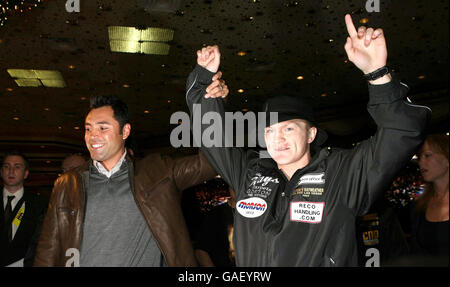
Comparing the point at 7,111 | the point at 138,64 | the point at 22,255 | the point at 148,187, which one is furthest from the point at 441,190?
the point at 7,111

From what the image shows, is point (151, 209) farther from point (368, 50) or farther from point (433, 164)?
point (433, 164)

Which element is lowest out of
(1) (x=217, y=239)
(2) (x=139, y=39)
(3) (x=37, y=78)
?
(1) (x=217, y=239)

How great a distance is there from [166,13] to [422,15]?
3655 mm

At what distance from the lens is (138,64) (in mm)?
7625

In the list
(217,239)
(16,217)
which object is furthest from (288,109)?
(16,217)

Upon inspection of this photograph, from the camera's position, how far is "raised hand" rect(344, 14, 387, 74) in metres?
1.42

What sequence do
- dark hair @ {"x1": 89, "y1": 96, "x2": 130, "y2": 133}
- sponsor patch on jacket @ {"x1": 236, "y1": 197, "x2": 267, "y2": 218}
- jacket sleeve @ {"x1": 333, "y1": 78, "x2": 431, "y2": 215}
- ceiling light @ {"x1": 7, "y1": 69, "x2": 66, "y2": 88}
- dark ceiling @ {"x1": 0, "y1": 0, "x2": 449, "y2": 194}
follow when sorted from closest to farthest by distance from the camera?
jacket sleeve @ {"x1": 333, "y1": 78, "x2": 431, "y2": 215} → sponsor patch on jacket @ {"x1": 236, "y1": 197, "x2": 267, "y2": 218} → dark hair @ {"x1": 89, "y1": 96, "x2": 130, "y2": 133} → dark ceiling @ {"x1": 0, "y1": 0, "x2": 449, "y2": 194} → ceiling light @ {"x1": 7, "y1": 69, "x2": 66, "y2": 88}

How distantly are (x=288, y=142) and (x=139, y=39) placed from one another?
213 inches

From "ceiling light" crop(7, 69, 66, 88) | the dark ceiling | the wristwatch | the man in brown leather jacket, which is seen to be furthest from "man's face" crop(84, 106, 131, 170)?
"ceiling light" crop(7, 69, 66, 88)

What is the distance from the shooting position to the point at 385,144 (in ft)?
4.58

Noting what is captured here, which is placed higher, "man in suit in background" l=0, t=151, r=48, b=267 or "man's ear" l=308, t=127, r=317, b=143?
"man's ear" l=308, t=127, r=317, b=143

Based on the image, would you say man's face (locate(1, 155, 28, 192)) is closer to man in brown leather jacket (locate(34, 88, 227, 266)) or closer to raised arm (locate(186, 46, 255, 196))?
man in brown leather jacket (locate(34, 88, 227, 266))

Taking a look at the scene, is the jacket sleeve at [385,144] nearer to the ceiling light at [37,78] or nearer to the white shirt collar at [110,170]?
the white shirt collar at [110,170]

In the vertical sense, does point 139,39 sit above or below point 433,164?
above
